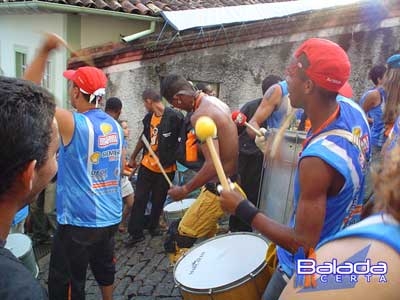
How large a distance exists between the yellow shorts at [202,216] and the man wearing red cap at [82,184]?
2.37 feet

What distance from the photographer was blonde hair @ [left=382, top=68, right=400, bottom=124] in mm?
4473

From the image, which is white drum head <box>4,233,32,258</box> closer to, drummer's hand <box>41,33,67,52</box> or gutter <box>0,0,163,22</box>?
drummer's hand <box>41,33,67,52</box>

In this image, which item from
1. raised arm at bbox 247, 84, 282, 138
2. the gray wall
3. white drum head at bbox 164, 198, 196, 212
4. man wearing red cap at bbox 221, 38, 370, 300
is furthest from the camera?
the gray wall

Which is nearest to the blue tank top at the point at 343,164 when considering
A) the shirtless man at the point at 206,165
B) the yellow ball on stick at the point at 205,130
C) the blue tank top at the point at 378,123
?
the yellow ball on stick at the point at 205,130

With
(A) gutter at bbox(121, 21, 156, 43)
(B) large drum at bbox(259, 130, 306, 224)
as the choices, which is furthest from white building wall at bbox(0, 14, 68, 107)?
(B) large drum at bbox(259, 130, 306, 224)

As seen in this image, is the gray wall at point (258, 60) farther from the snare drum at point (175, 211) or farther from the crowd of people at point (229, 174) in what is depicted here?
the snare drum at point (175, 211)

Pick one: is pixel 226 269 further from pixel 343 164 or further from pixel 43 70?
pixel 43 70

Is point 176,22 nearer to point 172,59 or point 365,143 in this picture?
point 172,59

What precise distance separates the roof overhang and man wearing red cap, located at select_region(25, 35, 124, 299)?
450cm

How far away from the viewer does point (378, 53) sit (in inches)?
323

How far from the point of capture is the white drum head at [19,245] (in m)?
2.82

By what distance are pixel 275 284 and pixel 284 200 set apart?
0.92 meters

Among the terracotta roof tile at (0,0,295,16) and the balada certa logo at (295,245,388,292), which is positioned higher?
the terracotta roof tile at (0,0,295,16)

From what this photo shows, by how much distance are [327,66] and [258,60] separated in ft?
20.5
